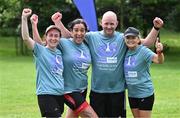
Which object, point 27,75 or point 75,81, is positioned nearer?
point 75,81

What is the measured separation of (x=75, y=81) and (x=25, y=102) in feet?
21.3

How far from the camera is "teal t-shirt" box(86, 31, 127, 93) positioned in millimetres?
6891

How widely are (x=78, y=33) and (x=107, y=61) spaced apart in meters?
0.55

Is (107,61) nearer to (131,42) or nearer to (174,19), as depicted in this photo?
(131,42)

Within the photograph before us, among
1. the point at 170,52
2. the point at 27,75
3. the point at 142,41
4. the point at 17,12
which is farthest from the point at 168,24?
the point at 142,41

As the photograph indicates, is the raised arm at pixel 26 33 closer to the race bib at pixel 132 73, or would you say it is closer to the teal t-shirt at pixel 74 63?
the teal t-shirt at pixel 74 63

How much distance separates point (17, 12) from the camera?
3541 cm

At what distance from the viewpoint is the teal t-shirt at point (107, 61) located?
271 inches

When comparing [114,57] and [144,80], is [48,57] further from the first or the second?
[144,80]

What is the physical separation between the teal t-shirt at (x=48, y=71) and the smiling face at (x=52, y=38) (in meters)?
0.08

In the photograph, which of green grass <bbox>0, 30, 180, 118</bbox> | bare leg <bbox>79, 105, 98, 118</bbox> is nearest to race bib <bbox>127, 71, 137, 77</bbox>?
bare leg <bbox>79, 105, 98, 118</bbox>

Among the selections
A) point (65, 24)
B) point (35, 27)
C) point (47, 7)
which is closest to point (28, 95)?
point (35, 27)

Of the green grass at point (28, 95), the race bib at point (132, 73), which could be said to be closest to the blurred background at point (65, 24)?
the green grass at point (28, 95)

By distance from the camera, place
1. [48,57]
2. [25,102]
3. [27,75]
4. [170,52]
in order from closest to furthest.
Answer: [48,57] < [25,102] < [27,75] < [170,52]
